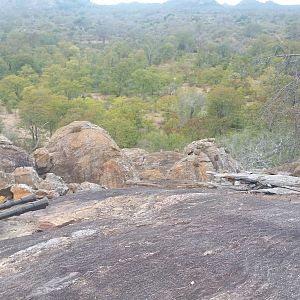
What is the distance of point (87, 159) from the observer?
1288 centimetres

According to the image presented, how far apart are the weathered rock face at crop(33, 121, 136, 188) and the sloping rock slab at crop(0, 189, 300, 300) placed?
467cm

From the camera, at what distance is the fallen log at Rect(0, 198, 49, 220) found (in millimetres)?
8055

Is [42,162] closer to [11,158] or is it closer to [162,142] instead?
[11,158]

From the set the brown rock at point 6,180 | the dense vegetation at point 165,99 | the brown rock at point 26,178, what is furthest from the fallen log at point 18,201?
the dense vegetation at point 165,99

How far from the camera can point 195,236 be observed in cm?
624

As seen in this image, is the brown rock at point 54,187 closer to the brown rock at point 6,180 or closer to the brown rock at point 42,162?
the brown rock at point 6,180

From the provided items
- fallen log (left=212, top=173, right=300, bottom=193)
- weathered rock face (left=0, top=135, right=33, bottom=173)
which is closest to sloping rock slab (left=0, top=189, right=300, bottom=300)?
fallen log (left=212, top=173, right=300, bottom=193)

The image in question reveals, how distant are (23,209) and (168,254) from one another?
3.41 metres

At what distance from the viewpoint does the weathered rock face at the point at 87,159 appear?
12.6 meters

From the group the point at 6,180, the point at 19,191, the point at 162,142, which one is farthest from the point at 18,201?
the point at 162,142

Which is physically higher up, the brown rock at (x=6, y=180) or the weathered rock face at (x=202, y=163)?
the brown rock at (x=6, y=180)

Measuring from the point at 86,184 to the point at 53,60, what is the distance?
59.7m

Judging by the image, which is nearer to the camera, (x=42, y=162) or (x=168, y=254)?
(x=168, y=254)

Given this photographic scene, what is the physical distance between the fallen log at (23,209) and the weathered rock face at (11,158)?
13.9ft
